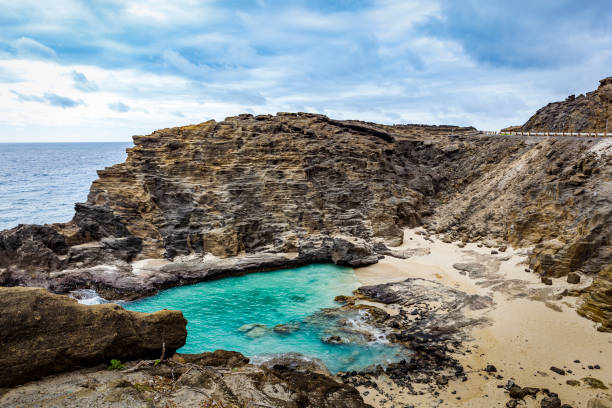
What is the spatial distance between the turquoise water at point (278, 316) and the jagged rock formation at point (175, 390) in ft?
23.7

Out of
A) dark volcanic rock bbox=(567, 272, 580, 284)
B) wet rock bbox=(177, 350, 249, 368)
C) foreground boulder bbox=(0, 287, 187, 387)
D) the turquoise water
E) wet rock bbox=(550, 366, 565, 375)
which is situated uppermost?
foreground boulder bbox=(0, 287, 187, 387)

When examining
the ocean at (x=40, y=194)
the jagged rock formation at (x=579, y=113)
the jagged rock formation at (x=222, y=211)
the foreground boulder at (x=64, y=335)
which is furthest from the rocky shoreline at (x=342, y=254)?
the ocean at (x=40, y=194)

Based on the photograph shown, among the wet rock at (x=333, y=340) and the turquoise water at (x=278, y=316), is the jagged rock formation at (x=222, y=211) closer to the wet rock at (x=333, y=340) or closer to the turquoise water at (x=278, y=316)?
the turquoise water at (x=278, y=316)

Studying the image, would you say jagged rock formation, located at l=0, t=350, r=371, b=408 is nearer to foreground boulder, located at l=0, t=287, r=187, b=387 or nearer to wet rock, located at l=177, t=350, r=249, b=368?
wet rock, located at l=177, t=350, r=249, b=368

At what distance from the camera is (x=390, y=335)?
2158 cm

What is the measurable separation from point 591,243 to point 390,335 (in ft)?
48.0

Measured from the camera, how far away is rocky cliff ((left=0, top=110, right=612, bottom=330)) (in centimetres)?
2889

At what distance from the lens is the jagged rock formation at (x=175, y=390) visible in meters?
8.59

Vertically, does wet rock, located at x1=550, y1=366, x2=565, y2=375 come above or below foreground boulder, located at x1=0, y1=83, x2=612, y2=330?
below

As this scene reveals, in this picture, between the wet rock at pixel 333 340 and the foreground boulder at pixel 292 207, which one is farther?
the foreground boulder at pixel 292 207

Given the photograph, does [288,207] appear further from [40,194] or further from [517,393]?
[40,194]

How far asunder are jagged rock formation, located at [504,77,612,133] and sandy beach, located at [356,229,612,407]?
2441cm

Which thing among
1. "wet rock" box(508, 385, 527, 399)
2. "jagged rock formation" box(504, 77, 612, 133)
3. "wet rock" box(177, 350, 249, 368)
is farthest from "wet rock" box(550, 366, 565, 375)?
"jagged rock formation" box(504, 77, 612, 133)

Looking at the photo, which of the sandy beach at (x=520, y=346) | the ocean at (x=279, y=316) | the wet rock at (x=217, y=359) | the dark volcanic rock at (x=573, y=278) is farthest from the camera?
the dark volcanic rock at (x=573, y=278)
